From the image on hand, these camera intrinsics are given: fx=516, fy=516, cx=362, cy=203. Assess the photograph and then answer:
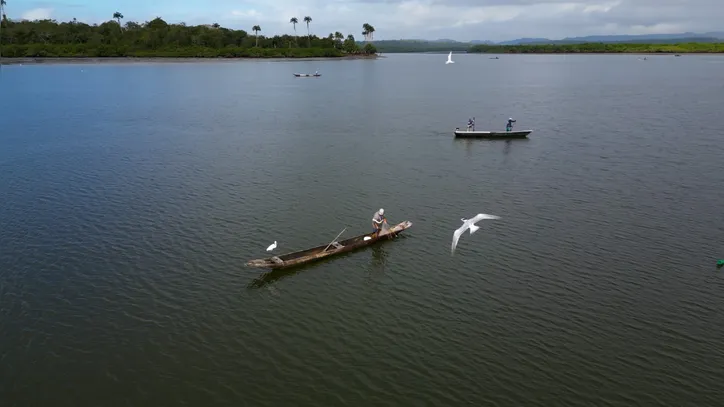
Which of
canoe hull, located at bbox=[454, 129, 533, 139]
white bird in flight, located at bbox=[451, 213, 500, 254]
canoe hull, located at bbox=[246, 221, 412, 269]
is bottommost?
canoe hull, located at bbox=[246, 221, 412, 269]

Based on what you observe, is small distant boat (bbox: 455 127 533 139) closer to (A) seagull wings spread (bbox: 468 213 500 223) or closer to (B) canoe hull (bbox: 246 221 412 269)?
(A) seagull wings spread (bbox: 468 213 500 223)

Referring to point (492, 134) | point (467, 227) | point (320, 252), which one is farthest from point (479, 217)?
point (492, 134)

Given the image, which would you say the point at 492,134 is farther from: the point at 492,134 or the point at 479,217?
the point at 479,217

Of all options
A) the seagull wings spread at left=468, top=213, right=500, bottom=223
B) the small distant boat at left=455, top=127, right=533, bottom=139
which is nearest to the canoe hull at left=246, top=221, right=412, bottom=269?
the seagull wings spread at left=468, top=213, right=500, bottom=223

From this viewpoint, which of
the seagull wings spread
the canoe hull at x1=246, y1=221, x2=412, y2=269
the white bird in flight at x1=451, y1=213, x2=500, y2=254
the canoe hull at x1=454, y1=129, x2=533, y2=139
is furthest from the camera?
the canoe hull at x1=454, y1=129, x2=533, y2=139

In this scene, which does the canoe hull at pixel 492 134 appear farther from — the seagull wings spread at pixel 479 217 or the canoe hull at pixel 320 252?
the canoe hull at pixel 320 252

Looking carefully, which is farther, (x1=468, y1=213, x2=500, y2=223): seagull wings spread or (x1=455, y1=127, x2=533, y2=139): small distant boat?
(x1=455, y1=127, x2=533, y2=139): small distant boat

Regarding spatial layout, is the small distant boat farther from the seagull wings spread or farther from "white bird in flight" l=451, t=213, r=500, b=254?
the seagull wings spread

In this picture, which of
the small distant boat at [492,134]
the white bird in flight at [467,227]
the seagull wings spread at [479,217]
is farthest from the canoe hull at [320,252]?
the small distant boat at [492,134]

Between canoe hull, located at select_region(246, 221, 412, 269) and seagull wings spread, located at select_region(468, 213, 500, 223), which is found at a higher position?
seagull wings spread, located at select_region(468, 213, 500, 223)

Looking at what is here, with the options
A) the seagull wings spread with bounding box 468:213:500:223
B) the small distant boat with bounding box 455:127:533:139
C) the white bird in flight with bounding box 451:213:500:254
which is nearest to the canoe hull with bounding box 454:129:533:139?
the small distant boat with bounding box 455:127:533:139

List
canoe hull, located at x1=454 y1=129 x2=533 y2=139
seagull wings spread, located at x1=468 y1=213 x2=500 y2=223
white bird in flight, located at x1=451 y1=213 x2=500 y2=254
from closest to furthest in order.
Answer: white bird in flight, located at x1=451 y1=213 x2=500 y2=254 < seagull wings spread, located at x1=468 y1=213 x2=500 y2=223 < canoe hull, located at x1=454 y1=129 x2=533 y2=139
